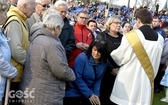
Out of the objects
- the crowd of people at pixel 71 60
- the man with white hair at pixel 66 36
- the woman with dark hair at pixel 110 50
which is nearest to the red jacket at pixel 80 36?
the crowd of people at pixel 71 60

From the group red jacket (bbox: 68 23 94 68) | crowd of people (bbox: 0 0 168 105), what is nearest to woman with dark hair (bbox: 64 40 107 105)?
crowd of people (bbox: 0 0 168 105)

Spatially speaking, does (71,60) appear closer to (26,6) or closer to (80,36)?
(80,36)

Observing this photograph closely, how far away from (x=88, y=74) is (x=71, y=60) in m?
0.71

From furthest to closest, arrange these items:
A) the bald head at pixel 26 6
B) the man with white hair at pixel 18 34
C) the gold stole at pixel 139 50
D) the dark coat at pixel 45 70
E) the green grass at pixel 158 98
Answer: the green grass at pixel 158 98, the gold stole at pixel 139 50, the bald head at pixel 26 6, the man with white hair at pixel 18 34, the dark coat at pixel 45 70

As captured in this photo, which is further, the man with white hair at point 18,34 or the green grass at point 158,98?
the green grass at point 158,98

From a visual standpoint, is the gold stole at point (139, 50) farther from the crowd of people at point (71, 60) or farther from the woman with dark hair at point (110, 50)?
the woman with dark hair at point (110, 50)

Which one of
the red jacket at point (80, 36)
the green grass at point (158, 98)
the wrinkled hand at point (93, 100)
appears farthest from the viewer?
the green grass at point (158, 98)

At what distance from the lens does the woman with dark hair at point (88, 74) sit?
376cm

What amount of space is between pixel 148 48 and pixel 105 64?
65 cm

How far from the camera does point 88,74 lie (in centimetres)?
378

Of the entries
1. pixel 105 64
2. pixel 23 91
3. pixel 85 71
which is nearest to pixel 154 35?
pixel 105 64

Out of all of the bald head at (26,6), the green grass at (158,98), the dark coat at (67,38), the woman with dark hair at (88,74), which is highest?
the bald head at (26,6)

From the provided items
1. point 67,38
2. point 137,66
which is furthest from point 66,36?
point 137,66

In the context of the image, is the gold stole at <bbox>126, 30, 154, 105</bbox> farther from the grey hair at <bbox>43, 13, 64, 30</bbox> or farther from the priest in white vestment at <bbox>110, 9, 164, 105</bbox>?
the grey hair at <bbox>43, 13, 64, 30</bbox>
